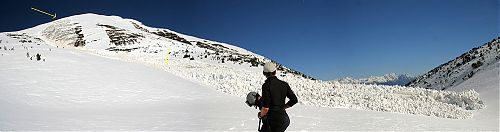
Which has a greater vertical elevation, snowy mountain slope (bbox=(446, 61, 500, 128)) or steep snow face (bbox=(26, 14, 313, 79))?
steep snow face (bbox=(26, 14, 313, 79))

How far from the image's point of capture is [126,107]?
14.9 meters

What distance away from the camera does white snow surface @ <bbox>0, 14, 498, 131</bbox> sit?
1142 cm

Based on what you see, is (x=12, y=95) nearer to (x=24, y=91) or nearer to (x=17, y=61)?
(x=24, y=91)

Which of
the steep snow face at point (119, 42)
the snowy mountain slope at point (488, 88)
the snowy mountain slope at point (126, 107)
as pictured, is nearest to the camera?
the snowy mountain slope at point (126, 107)

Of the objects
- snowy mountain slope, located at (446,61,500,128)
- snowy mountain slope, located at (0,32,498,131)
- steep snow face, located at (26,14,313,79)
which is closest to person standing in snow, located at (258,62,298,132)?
snowy mountain slope, located at (0,32,498,131)

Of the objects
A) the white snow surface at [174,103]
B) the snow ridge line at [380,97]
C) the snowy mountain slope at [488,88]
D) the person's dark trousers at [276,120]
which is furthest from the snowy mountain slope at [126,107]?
the person's dark trousers at [276,120]

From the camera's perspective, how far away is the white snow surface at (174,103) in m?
11.4

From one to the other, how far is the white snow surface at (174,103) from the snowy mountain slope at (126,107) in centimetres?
3

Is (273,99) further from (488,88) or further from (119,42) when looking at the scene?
(119,42)

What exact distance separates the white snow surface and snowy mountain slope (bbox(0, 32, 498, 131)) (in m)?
0.03

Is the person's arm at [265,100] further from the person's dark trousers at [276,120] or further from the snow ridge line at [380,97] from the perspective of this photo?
the snow ridge line at [380,97]

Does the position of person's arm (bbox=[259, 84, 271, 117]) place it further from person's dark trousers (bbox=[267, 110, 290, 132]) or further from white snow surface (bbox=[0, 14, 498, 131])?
white snow surface (bbox=[0, 14, 498, 131])

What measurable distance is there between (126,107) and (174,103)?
86.3 inches

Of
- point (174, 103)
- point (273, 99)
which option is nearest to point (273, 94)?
point (273, 99)
